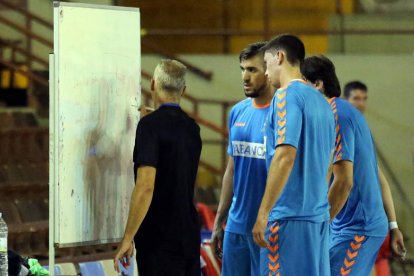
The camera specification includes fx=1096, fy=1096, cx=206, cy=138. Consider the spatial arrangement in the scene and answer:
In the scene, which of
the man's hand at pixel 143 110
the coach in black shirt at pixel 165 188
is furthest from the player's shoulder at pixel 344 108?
the man's hand at pixel 143 110

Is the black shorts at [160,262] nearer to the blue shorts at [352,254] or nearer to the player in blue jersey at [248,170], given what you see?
the player in blue jersey at [248,170]

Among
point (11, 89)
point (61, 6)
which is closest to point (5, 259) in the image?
point (61, 6)

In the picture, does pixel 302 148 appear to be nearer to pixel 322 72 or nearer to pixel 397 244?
pixel 322 72

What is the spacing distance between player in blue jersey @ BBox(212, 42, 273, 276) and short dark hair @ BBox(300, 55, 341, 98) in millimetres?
251

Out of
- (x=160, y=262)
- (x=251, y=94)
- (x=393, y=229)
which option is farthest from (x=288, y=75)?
Result: (x=393, y=229)

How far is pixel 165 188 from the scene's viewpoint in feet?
19.6

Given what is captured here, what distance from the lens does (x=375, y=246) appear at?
6.73 m

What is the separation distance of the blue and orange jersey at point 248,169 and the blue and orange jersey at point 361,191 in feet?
1.60

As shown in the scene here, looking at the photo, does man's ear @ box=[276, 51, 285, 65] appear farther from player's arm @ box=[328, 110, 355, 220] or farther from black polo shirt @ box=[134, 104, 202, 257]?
player's arm @ box=[328, 110, 355, 220]

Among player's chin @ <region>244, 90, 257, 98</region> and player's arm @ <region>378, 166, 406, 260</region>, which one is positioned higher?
player's chin @ <region>244, 90, 257, 98</region>

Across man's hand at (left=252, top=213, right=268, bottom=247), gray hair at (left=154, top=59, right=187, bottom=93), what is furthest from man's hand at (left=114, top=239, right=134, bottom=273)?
gray hair at (left=154, top=59, right=187, bottom=93)

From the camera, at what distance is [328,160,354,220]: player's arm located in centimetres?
638

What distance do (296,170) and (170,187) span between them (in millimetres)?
691

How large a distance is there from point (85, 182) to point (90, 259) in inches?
128
